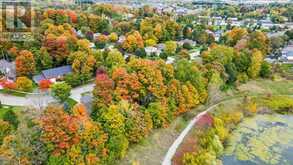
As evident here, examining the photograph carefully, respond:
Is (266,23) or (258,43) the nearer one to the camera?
(258,43)

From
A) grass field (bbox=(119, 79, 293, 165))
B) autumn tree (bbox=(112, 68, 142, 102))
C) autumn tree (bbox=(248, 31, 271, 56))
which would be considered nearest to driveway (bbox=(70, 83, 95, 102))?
autumn tree (bbox=(112, 68, 142, 102))

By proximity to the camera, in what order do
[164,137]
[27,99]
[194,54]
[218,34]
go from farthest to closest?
[218,34]
[194,54]
[27,99]
[164,137]

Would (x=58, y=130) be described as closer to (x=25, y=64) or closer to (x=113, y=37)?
(x=25, y=64)

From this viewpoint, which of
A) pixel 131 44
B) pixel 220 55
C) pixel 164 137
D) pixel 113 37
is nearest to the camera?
pixel 164 137

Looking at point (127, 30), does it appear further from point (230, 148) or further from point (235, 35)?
point (230, 148)

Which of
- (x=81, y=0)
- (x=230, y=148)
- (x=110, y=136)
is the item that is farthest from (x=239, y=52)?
(x=81, y=0)

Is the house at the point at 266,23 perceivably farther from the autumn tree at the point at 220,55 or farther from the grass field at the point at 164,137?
the grass field at the point at 164,137

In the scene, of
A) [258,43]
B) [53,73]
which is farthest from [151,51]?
[53,73]
